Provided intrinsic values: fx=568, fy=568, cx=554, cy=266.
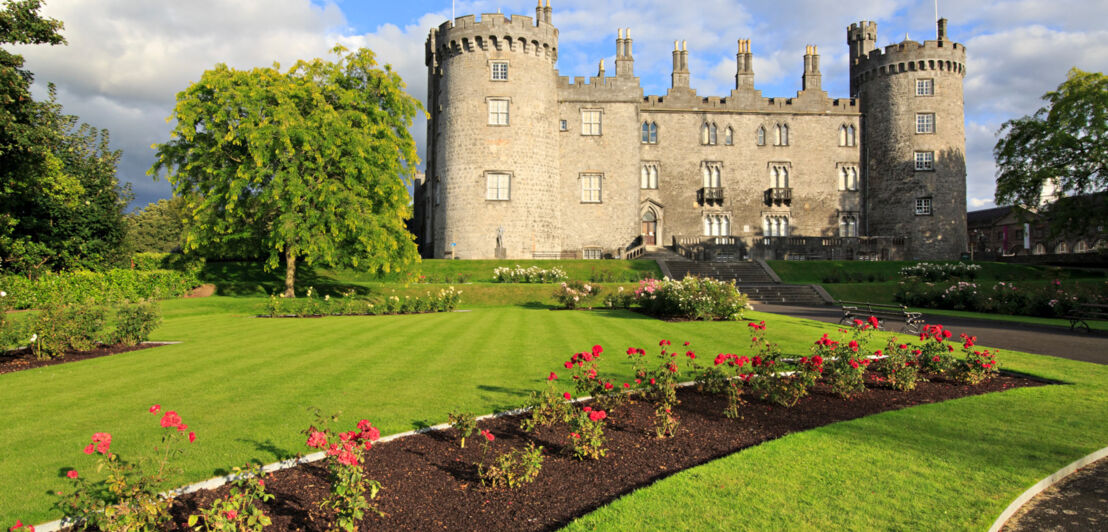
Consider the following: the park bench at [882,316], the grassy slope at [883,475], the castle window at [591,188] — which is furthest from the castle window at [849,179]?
the grassy slope at [883,475]

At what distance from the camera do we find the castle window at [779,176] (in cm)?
4509

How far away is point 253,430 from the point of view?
22.4 ft

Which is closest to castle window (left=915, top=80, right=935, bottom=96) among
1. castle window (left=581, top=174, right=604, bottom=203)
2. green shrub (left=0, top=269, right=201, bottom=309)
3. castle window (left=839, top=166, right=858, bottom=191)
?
castle window (left=839, top=166, right=858, bottom=191)

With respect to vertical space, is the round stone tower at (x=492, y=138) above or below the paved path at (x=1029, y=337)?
above

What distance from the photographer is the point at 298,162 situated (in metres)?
25.0

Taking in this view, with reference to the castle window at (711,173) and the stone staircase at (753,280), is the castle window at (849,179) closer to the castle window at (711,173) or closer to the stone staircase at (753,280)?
the castle window at (711,173)

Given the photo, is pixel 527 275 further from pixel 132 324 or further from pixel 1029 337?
pixel 1029 337

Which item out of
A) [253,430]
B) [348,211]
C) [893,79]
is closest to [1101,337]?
[253,430]

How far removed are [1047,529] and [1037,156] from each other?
4615 centimetres

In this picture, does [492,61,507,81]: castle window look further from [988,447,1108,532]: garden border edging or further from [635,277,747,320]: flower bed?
[988,447,1108,532]: garden border edging

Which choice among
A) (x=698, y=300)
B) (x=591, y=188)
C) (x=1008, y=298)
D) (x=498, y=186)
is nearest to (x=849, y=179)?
(x=591, y=188)

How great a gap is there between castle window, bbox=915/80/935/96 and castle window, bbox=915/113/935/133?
156cm

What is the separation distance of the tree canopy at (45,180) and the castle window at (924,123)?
51.5 m

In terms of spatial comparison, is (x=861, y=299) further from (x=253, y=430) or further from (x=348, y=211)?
(x=253, y=430)
